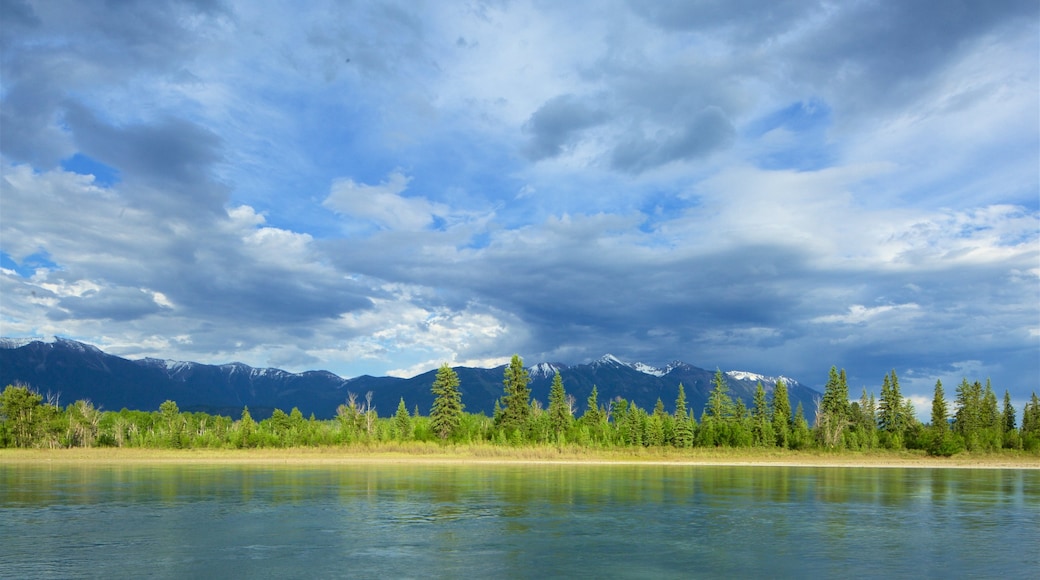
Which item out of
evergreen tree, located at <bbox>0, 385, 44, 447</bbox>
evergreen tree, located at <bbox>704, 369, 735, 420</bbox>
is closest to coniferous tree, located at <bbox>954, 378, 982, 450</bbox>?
evergreen tree, located at <bbox>704, 369, 735, 420</bbox>

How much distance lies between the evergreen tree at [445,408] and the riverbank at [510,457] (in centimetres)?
699

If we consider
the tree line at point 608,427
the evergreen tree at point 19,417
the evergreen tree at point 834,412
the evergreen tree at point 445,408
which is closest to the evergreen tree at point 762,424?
the tree line at point 608,427

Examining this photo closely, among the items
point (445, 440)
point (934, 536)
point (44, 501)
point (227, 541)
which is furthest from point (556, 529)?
point (445, 440)

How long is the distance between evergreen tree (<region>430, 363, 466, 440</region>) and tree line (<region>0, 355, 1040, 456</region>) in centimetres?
18

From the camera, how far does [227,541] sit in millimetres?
32812

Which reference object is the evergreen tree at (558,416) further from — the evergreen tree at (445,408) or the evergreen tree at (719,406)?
the evergreen tree at (719,406)

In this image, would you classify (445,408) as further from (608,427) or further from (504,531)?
(504,531)

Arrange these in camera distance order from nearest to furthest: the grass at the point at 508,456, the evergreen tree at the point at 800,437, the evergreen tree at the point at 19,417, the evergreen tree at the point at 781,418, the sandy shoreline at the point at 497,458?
the sandy shoreline at the point at 497,458
the grass at the point at 508,456
the evergreen tree at the point at 19,417
the evergreen tree at the point at 800,437
the evergreen tree at the point at 781,418

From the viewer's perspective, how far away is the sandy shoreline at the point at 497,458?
11288cm

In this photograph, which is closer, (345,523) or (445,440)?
(345,523)

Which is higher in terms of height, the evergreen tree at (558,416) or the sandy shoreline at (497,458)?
the evergreen tree at (558,416)

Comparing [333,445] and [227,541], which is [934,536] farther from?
[333,445]

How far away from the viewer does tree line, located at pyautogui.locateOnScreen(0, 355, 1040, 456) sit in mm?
130000

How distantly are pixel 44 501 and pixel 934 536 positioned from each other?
54.3 meters
